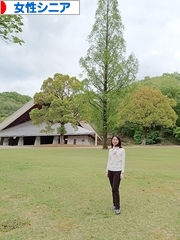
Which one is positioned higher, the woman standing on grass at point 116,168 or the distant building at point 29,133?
the distant building at point 29,133

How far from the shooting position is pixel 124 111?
32.6 metres

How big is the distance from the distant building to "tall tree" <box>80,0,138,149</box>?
11695 mm

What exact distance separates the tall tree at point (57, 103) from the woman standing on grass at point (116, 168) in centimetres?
2137

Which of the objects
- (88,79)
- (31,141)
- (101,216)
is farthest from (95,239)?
(31,141)

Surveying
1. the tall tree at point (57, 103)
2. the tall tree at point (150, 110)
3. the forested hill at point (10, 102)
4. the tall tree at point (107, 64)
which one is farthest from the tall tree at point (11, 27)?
the forested hill at point (10, 102)

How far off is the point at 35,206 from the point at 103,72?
54.6 ft

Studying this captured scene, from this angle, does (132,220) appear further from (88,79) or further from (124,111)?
(124,111)

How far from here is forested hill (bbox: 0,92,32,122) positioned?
47.6 meters

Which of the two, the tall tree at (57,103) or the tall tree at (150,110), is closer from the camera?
the tall tree at (57,103)

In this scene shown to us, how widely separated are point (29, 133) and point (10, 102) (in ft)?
72.3

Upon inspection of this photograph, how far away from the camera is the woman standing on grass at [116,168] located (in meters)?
4.38

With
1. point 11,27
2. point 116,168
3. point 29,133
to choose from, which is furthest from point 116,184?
point 29,133

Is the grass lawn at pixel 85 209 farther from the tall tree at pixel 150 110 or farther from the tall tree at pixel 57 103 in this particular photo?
the tall tree at pixel 150 110

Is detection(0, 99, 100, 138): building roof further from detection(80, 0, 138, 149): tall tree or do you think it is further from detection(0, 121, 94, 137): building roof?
detection(80, 0, 138, 149): tall tree
